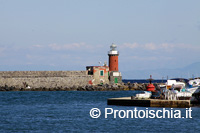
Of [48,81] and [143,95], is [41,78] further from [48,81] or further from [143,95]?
[143,95]

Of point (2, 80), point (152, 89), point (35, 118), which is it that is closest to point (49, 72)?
point (2, 80)

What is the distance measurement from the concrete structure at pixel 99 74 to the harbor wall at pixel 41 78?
752 mm

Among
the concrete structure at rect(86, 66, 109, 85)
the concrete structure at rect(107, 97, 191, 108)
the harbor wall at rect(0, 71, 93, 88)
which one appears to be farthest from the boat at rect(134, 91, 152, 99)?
the harbor wall at rect(0, 71, 93, 88)

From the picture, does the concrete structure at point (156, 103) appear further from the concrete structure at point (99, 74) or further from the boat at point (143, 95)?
the concrete structure at point (99, 74)

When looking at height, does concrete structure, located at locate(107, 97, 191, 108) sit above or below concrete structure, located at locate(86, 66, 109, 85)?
below

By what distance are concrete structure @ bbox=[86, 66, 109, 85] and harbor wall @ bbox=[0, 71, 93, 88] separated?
2.47 ft

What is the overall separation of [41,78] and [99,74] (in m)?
9.60

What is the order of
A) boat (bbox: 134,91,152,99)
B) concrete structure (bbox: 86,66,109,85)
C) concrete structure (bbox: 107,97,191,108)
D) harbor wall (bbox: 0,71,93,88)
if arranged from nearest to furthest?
concrete structure (bbox: 107,97,191,108) < boat (bbox: 134,91,152,99) < harbor wall (bbox: 0,71,93,88) < concrete structure (bbox: 86,66,109,85)

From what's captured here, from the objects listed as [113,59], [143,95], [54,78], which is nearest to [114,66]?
[113,59]

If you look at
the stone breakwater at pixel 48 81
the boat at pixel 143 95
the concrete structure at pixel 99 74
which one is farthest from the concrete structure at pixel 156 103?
the stone breakwater at pixel 48 81

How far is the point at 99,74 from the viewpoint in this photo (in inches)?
2980

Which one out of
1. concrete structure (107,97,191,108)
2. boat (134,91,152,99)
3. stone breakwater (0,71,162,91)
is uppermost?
stone breakwater (0,71,162,91)

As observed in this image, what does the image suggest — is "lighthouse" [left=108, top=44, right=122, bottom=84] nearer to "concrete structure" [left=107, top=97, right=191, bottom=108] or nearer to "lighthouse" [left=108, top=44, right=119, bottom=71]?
"lighthouse" [left=108, top=44, right=119, bottom=71]

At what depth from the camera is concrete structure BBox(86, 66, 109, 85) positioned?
75438 mm
